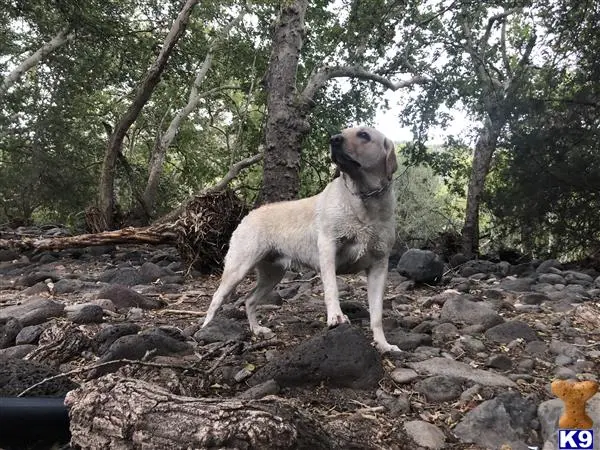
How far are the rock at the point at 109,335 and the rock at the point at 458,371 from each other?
6.81ft

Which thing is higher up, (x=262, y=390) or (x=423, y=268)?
(x=423, y=268)

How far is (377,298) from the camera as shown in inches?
169

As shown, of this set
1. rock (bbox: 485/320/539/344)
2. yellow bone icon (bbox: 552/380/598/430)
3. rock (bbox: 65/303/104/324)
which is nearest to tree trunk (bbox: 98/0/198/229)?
rock (bbox: 65/303/104/324)

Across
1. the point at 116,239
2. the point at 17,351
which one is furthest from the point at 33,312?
the point at 116,239

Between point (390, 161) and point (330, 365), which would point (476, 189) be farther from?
point (330, 365)

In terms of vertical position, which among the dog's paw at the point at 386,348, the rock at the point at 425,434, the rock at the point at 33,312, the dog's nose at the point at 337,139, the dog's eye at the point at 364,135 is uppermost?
the dog's eye at the point at 364,135

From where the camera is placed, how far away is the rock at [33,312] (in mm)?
4824

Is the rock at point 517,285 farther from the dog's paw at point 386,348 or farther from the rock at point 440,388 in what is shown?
the rock at point 440,388

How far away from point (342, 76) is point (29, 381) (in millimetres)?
9765

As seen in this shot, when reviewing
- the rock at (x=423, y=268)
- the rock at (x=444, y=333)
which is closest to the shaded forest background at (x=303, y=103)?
the rock at (x=423, y=268)

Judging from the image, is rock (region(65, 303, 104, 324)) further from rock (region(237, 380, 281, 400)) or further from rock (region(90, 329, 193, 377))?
rock (region(237, 380, 281, 400))

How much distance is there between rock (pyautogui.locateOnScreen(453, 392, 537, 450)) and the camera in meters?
2.76

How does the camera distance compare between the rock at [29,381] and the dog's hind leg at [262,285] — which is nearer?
the rock at [29,381]

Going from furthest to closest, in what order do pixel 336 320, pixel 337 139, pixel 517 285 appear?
pixel 517 285 → pixel 337 139 → pixel 336 320
